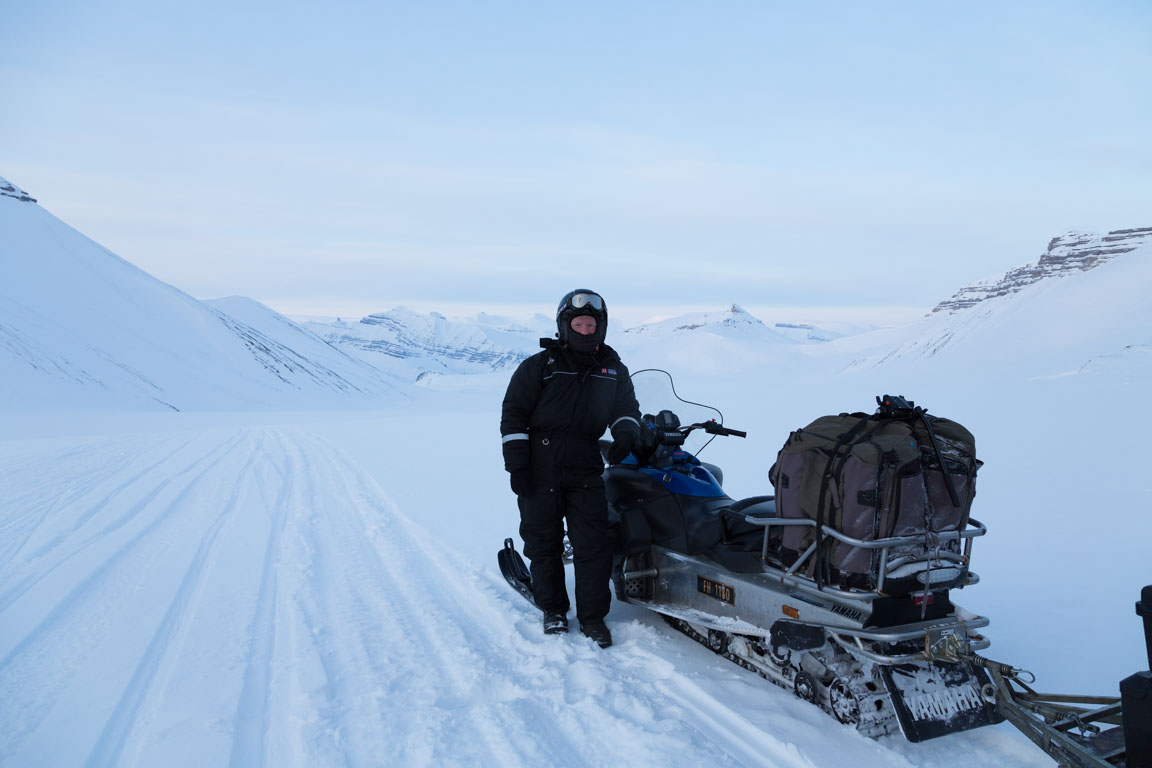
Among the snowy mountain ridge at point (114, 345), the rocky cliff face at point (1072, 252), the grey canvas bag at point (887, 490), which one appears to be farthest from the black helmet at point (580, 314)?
the rocky cliff face at point (1072, 252)

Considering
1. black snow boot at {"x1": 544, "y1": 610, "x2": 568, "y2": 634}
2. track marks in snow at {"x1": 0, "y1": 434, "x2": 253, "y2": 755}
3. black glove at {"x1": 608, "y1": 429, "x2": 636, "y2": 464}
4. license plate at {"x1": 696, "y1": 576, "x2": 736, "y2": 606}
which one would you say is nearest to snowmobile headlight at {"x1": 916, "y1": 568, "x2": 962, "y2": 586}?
license plate at {"x1": 696, "y1": 576, "x2": 736, "y2": 606}

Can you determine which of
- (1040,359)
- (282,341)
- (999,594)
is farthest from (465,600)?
(282,341)

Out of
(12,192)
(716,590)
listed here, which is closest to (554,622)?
(716,590)

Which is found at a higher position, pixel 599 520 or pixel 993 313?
pixel 993 313

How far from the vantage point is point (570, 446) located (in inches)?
156

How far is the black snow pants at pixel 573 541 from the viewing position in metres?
3.96

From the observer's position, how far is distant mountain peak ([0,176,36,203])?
10100 cm

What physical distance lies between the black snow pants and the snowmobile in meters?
0.22

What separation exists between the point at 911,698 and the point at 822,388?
88.5ft

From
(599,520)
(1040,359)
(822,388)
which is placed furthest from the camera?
(1040,359)

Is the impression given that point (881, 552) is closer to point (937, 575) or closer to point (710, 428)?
point (937, 575)

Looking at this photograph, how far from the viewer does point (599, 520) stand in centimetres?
398

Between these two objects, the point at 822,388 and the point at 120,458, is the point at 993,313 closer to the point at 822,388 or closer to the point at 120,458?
the point at 822,388

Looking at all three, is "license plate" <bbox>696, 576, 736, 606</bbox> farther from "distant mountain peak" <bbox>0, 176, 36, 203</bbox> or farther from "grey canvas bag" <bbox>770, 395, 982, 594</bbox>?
"distant mountain peak" <bbox>0, 176, 36, 203</bbox>
